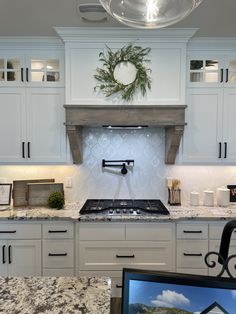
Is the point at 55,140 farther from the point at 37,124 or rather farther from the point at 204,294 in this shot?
the point at 204,294

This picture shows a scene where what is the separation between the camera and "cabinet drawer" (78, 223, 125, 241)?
2.65m

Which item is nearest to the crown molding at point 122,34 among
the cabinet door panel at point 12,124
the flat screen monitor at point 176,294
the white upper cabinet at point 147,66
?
the white upper cabinet at point 147,66

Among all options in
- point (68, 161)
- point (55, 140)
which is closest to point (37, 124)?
point (55, 140)

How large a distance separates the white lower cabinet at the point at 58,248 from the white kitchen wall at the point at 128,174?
643 millimetres

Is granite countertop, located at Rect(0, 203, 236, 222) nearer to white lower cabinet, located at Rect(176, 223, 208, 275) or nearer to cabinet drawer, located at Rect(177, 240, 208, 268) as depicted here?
white lower cabinet, located at Rect(176, 223, 208, 275)

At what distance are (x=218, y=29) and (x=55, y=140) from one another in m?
1.92

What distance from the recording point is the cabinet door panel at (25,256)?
8.82 ft

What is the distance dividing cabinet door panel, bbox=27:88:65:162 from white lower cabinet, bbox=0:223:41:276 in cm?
72

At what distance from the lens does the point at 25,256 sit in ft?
8.85

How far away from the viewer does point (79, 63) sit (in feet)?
9.12

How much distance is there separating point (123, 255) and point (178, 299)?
1.93m

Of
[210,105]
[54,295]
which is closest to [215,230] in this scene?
[210,105]

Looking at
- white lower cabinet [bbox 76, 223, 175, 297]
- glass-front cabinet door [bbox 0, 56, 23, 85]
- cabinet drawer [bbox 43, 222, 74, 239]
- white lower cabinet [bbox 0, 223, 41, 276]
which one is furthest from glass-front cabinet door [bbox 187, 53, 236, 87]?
white lower cabinet [bbox 0, 223, 41, 276]

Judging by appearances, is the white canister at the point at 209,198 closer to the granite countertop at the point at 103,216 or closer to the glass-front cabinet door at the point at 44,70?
the granite countertop at the point at 103,216
